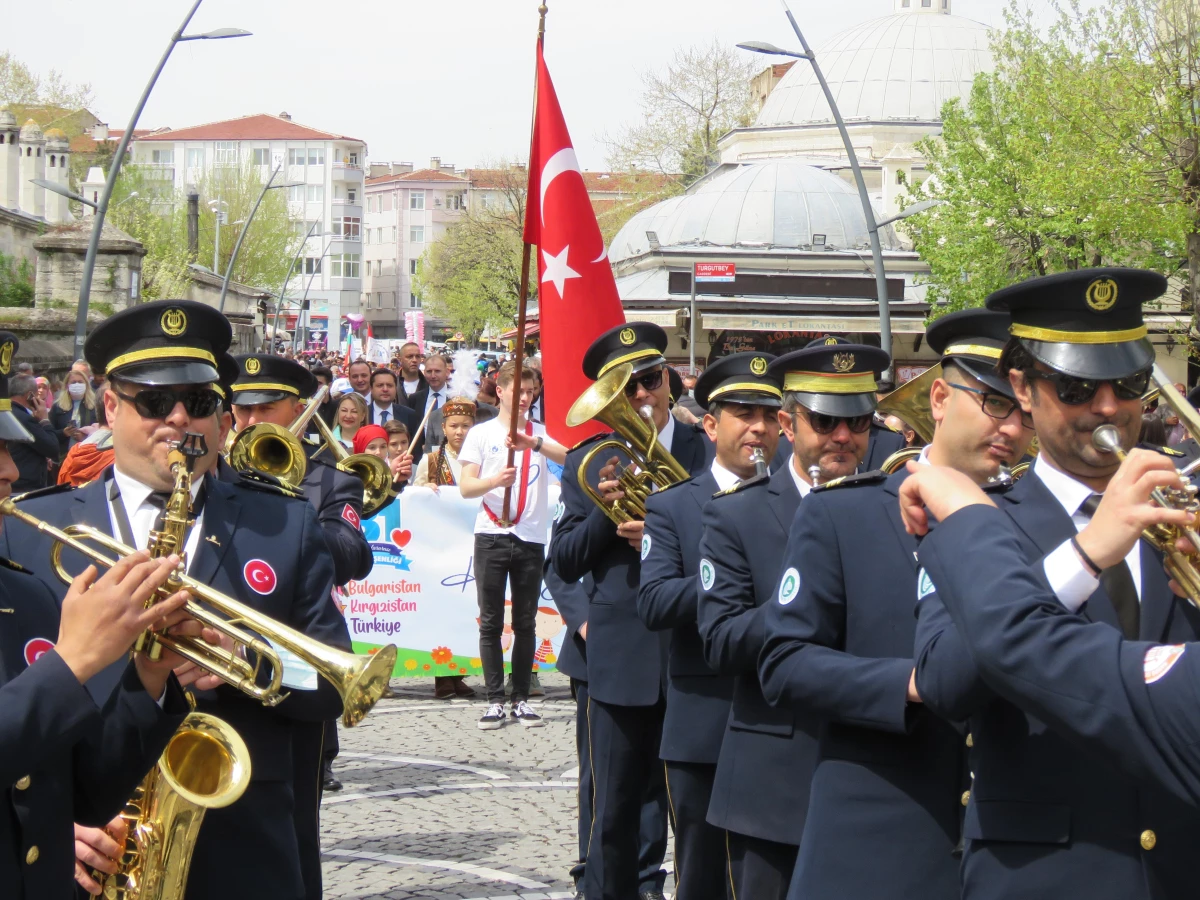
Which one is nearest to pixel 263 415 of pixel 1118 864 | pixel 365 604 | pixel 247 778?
pixel 247 778

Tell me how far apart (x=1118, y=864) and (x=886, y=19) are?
273ft

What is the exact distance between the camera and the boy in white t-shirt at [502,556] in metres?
10.5

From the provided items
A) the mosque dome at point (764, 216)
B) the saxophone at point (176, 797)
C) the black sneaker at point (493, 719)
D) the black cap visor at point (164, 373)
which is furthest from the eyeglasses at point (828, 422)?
the mosque dome at point (764, 216)

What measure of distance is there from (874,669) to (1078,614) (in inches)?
36.2

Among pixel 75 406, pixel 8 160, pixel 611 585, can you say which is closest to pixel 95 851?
pixel 611 585

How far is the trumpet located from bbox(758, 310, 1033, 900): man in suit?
104cm

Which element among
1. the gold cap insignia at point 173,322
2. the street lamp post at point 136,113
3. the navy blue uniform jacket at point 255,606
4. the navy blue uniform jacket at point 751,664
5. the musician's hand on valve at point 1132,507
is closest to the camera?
the musician's hand on valve at point 1132,507

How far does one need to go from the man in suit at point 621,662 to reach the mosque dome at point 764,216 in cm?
3929

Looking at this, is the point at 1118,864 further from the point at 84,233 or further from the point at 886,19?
the point at 886,19

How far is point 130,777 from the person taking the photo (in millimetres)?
3203

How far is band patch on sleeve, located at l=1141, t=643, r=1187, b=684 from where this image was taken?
249 centimetres

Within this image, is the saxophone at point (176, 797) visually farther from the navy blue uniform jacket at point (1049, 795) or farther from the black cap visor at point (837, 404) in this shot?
the black cap visor at point (837, 404)

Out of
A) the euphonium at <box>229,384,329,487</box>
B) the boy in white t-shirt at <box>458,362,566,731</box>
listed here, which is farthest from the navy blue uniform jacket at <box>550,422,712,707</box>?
the boy in white t-shirt at <box>458,362,566,731</box>

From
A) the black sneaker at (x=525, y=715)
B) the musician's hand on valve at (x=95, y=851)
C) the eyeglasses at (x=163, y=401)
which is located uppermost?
the eyeglasses at (x=163, y=401)
